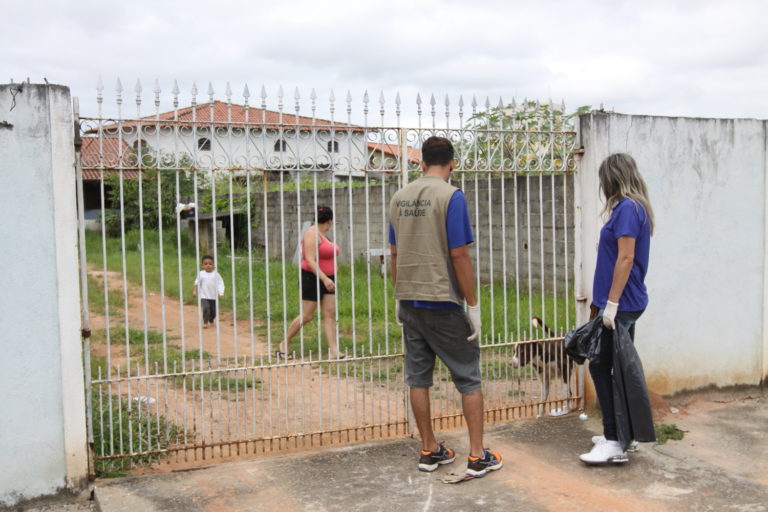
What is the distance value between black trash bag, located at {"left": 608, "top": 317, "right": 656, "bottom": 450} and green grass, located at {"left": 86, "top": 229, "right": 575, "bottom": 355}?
1.00 metres

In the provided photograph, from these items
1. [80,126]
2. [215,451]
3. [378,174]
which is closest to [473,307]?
[378,174]

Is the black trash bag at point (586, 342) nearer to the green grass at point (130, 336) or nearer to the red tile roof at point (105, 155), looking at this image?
the red tile roof at point (105, 155)

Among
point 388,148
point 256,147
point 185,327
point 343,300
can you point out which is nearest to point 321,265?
point 388,148

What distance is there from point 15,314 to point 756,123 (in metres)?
5.73

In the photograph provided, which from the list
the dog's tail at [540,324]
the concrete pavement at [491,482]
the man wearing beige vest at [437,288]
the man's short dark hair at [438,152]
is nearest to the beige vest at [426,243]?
the man wearing beige vest at [437,288]

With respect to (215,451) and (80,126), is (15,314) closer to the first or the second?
(80,126)

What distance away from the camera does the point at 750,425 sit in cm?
550

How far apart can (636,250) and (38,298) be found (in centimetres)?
347

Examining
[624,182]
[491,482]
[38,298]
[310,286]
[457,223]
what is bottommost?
[491,482]

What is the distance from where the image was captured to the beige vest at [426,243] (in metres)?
4.19

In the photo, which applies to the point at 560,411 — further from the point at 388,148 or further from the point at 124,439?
the point at 124,439

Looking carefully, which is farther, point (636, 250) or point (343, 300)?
point (343, 300)

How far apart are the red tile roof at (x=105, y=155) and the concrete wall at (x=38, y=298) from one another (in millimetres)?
191

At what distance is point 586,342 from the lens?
15.1 ft
